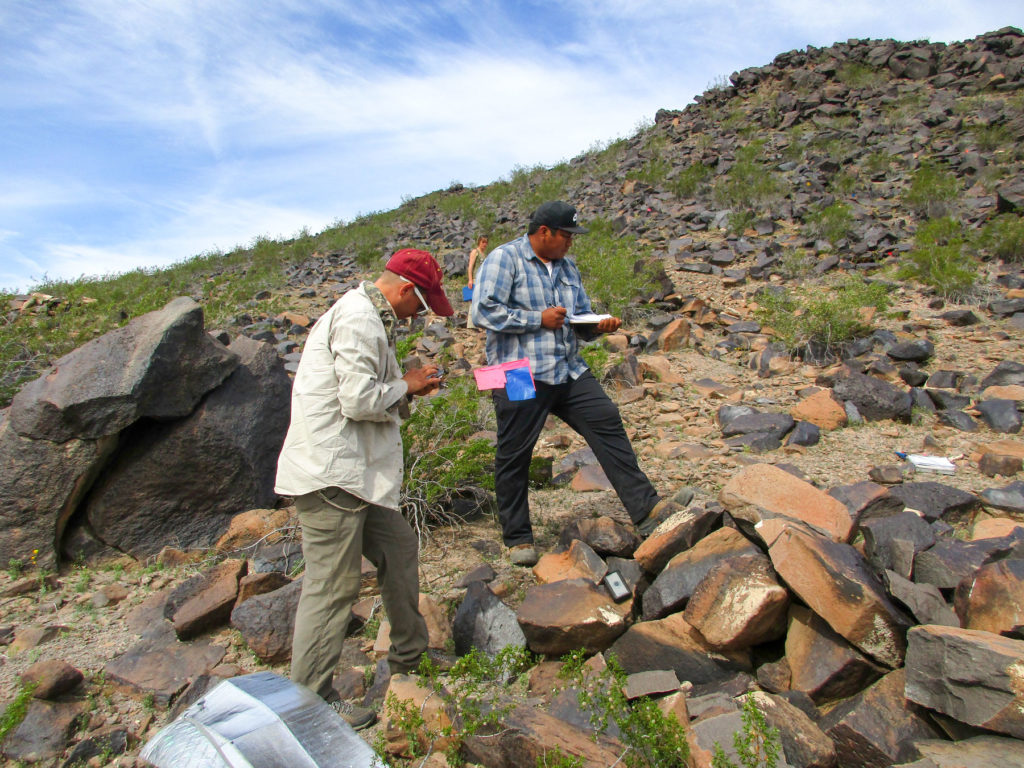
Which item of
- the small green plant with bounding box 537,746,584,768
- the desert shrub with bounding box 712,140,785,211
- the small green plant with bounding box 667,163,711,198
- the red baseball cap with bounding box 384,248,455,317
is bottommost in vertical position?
the small green plant with bounding box 537,746,584,768

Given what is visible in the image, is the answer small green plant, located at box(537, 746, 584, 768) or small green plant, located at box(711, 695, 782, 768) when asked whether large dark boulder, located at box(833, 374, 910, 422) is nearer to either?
small green plant, located at box(711, 695, 782, 768)

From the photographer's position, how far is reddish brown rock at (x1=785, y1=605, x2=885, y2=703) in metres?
2.04

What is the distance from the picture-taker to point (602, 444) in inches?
124

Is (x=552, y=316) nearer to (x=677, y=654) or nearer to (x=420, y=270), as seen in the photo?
(x=420, y=270)

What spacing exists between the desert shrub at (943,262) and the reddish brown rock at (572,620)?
6597 mm

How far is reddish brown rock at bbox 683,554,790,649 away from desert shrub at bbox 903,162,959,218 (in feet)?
32.8

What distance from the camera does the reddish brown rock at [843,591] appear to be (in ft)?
6.63

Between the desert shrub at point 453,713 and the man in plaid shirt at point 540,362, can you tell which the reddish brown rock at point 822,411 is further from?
the desert shrub at point 453,713

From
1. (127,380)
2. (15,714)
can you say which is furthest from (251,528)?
(15,714)

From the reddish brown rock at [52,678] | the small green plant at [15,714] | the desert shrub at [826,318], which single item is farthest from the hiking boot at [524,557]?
the desert shrub at [826,318]

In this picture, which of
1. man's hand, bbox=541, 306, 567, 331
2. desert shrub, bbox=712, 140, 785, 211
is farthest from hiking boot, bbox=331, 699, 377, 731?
desert shrub, bbox=712, 140, 785, 211

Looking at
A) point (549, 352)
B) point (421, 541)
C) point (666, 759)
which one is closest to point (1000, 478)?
point (549, 352)

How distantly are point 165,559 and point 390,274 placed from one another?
7.97ft

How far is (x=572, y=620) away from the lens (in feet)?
8.00
